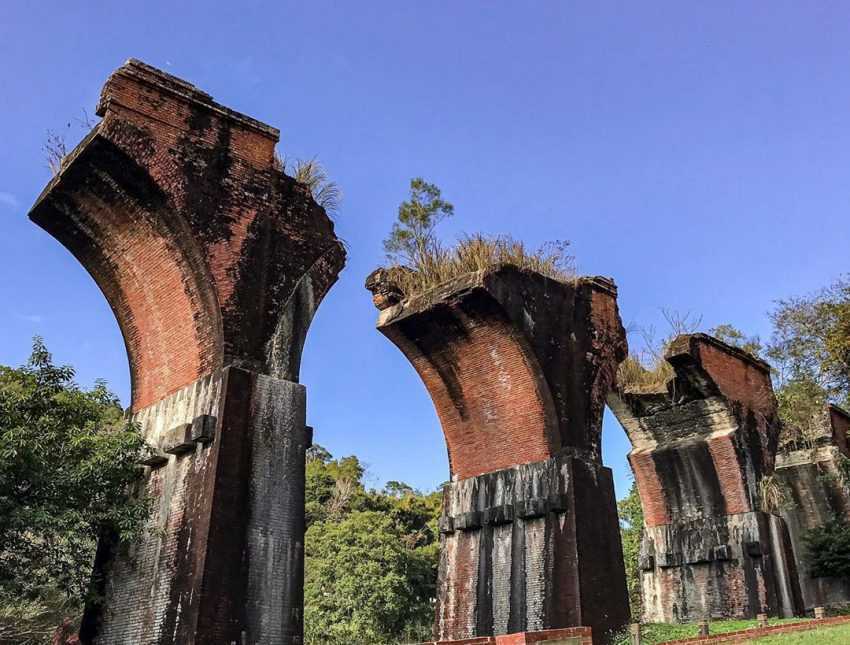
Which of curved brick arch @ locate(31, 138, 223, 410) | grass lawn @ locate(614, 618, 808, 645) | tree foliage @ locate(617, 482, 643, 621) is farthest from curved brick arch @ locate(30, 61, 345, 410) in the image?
tree foliage @ locate(617, 482, 643, 621)

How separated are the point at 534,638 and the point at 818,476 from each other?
14.1 m

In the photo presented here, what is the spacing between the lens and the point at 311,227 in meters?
9.44

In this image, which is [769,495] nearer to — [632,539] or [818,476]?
[818,476]

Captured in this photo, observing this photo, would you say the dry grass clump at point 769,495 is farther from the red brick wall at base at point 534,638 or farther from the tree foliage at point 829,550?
the red brick wall at base at point 534,638

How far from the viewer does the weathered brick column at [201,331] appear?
745 cm

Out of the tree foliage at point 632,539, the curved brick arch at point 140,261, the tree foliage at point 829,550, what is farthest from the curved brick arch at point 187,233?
the tree foliage at point 632,539

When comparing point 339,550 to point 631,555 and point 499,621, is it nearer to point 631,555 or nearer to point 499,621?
point 631,555

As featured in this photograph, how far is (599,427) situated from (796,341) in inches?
315

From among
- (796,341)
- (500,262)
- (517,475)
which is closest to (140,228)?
(500,262)

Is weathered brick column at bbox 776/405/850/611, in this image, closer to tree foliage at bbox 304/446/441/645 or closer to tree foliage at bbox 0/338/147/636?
tree foliage at bbox 304/446/441/645

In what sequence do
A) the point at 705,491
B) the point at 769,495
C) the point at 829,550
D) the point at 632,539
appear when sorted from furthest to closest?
the point at 632,539
the point at 829,550
the point at 705,491
the point at 769,495

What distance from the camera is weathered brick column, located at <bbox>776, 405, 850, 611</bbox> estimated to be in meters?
18.1

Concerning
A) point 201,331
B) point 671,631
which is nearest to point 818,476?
point 671,631

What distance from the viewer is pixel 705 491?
14562 millimetres
